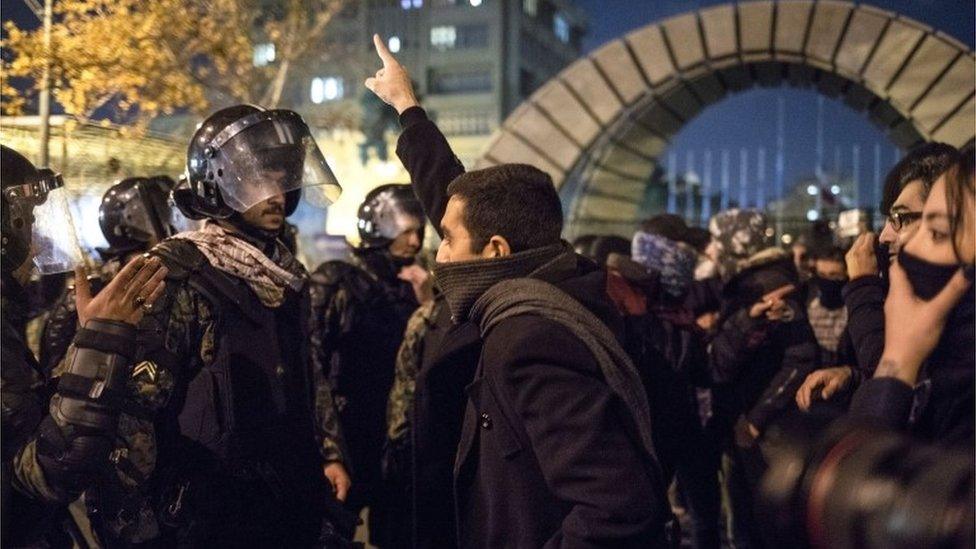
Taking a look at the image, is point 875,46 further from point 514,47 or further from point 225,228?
point 514,47

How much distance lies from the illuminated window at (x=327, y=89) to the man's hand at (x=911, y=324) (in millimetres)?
55769

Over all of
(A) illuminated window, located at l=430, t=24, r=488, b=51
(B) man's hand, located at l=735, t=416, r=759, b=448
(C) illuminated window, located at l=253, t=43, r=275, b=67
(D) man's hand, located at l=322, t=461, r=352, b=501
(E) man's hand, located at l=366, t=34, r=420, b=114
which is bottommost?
(B) man's hand, located at l=735, t=416, r=759, b=448

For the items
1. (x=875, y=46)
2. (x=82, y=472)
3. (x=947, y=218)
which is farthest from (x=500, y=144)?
(x=947, y=218)

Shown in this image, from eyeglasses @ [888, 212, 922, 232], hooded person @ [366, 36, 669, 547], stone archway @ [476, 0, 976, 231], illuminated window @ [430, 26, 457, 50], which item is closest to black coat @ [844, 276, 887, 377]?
eyeglasses @ [888, 212, 922, 232]

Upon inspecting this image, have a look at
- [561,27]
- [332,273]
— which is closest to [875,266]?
[332,273]

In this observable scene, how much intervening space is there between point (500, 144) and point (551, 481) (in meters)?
8.73

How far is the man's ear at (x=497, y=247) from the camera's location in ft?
8.62

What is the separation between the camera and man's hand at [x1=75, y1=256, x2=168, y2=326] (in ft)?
8.32

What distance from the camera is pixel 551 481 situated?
220 centimetres

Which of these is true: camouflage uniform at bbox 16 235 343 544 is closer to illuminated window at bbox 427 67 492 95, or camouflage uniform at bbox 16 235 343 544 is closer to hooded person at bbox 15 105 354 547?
hooded person at bbox 15 105 354 547

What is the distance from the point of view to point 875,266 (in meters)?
2.91

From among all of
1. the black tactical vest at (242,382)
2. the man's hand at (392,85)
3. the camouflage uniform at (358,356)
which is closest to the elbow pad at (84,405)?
the black tactical vest at (242,382)

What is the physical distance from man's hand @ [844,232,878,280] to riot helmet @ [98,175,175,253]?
11.0ft

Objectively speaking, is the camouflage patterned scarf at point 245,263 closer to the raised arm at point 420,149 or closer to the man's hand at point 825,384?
the raised arm at point 420,149
